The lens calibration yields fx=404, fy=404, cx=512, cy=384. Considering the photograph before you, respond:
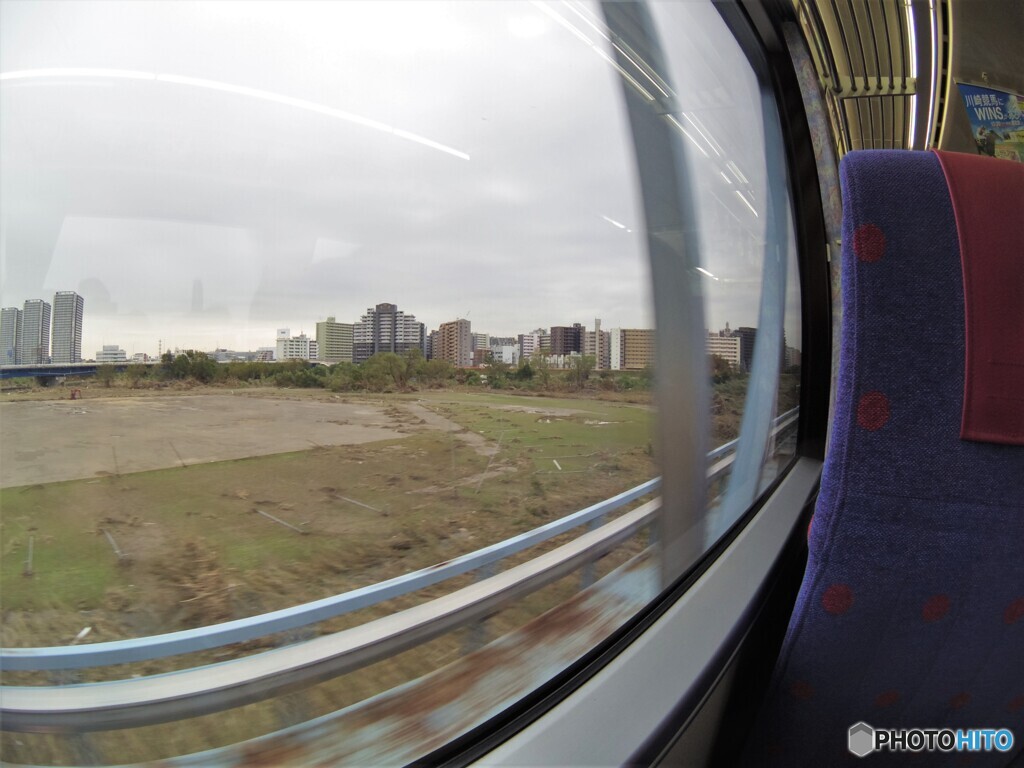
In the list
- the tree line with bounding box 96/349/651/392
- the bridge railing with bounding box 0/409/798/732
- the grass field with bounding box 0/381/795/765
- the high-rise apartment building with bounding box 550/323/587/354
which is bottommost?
the bridge railing with bounding box 0/409/798/732

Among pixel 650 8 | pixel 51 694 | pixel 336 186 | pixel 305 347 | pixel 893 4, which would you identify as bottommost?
pixel 51 694

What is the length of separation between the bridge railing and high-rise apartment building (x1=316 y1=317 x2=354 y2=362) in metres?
0.34

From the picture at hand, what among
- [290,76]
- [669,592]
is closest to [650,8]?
[290,76]

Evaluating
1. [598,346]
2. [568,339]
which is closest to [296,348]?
[568,339]

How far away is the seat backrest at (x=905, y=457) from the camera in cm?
69

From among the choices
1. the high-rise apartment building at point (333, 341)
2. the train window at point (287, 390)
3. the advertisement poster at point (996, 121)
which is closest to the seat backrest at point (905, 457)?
the train window at point (287, 390)

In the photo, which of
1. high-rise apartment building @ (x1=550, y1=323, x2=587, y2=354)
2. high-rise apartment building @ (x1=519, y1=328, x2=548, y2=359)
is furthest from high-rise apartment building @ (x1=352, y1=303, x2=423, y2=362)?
high-rise apartment building @ (x1=550, y1=323, x2=587, y2=354)

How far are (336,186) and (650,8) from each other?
1.00 metres

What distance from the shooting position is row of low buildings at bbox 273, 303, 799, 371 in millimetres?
605

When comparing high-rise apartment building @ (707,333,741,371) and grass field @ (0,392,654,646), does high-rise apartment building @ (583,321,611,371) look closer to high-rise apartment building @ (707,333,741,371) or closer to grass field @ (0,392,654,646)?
grass field @ (0,392,654,646)

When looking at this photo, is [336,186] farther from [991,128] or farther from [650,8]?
[991,128]

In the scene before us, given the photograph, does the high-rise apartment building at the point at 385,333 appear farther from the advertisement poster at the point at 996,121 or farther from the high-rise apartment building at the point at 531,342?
the advertisement poster at the point at 996,121

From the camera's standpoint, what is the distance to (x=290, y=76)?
A: 56cm

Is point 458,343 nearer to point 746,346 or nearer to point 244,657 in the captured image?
point 244,657
